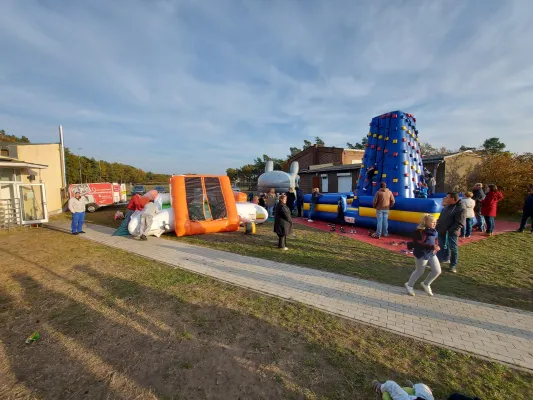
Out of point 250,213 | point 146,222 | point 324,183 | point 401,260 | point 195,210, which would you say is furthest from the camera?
point 324,183

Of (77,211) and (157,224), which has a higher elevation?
→ (77,211)

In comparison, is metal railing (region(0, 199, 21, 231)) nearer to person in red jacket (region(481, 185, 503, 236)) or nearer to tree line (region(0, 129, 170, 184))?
person in red jacket (region(481, 185, 503, 236))

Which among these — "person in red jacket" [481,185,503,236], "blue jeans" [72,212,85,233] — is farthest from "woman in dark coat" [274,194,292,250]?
"blue jeans" [72,212,85,233]

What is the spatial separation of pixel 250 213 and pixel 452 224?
657cm

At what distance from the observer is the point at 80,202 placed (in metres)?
9.66

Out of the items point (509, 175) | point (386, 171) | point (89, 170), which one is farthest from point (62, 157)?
point (89, 170)

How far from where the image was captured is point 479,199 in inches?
335

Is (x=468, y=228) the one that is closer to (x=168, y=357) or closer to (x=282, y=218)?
(x=282, y=218)

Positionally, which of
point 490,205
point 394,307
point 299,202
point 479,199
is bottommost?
point 394,307

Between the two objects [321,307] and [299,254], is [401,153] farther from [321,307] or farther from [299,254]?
[321,307]

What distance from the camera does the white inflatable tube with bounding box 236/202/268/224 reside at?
384 inches

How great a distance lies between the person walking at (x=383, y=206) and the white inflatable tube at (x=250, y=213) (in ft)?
14.0

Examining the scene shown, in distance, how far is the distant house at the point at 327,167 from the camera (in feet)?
75.5

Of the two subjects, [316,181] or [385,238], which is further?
[316,181]
